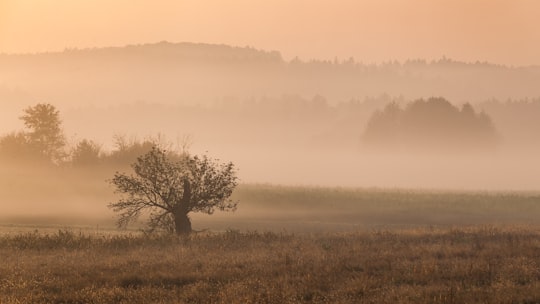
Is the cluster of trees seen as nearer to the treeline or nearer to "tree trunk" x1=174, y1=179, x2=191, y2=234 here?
the treeline

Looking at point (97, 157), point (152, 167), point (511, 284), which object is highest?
point (97, 157)

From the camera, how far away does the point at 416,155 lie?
173 m

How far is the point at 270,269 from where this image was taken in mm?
25328

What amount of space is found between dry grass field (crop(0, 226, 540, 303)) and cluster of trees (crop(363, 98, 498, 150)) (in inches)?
5202

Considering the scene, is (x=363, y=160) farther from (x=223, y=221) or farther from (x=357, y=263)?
(x=357, y=263)

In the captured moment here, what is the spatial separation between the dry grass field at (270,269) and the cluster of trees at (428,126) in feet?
434

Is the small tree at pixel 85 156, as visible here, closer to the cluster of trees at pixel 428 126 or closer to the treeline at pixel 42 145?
the treeline at pixel 42 145

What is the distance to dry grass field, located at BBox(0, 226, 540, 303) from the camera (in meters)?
20.8

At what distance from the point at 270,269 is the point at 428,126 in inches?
5801

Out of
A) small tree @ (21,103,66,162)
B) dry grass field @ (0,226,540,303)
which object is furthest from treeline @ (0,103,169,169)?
dry grass field @ (0,226,540,303)

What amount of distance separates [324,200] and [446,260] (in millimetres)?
55832

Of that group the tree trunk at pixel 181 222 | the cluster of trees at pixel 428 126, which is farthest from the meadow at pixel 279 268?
the cluster of trees at pixel 428 126

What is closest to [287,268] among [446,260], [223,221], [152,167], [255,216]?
[446,260]

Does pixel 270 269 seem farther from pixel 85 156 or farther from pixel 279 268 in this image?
pixel 85 156
